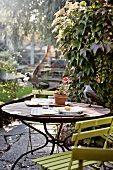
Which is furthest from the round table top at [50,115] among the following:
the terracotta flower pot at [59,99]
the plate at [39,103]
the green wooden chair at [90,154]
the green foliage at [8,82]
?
the green foliage at [8,82]

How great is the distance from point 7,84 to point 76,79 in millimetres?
2917

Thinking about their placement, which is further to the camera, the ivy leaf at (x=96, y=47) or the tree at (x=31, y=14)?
the tree at (x=31, y=14)

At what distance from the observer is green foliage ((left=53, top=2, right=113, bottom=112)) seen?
3930 millimetres

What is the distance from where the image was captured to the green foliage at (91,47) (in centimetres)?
393

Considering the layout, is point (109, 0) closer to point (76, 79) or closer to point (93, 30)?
point (93, 30)

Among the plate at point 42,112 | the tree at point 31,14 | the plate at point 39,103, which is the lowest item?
the plate at point 42,112

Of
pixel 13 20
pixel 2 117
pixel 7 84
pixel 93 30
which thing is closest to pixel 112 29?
pixel 93 30

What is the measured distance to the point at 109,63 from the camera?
13.1ft

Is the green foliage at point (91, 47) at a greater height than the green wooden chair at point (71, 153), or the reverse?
the green foliage at point (91, 47)

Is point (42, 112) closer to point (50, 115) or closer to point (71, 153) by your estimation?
point (50, 115)

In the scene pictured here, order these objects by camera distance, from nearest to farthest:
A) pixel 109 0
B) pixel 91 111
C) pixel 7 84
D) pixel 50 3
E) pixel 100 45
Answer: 1. pixel 91 111
2. pixel 100 45
3. pixel 109 0
4. pixel 7 84
5. pixel 50 3

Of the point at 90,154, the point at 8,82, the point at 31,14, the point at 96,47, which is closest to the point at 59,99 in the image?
the point at 96,47

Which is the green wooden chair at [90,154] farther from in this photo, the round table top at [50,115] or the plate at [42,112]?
the plate at [42,112]

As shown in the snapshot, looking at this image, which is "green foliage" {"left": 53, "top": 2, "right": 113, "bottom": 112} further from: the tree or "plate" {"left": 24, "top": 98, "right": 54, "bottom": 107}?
the tree
